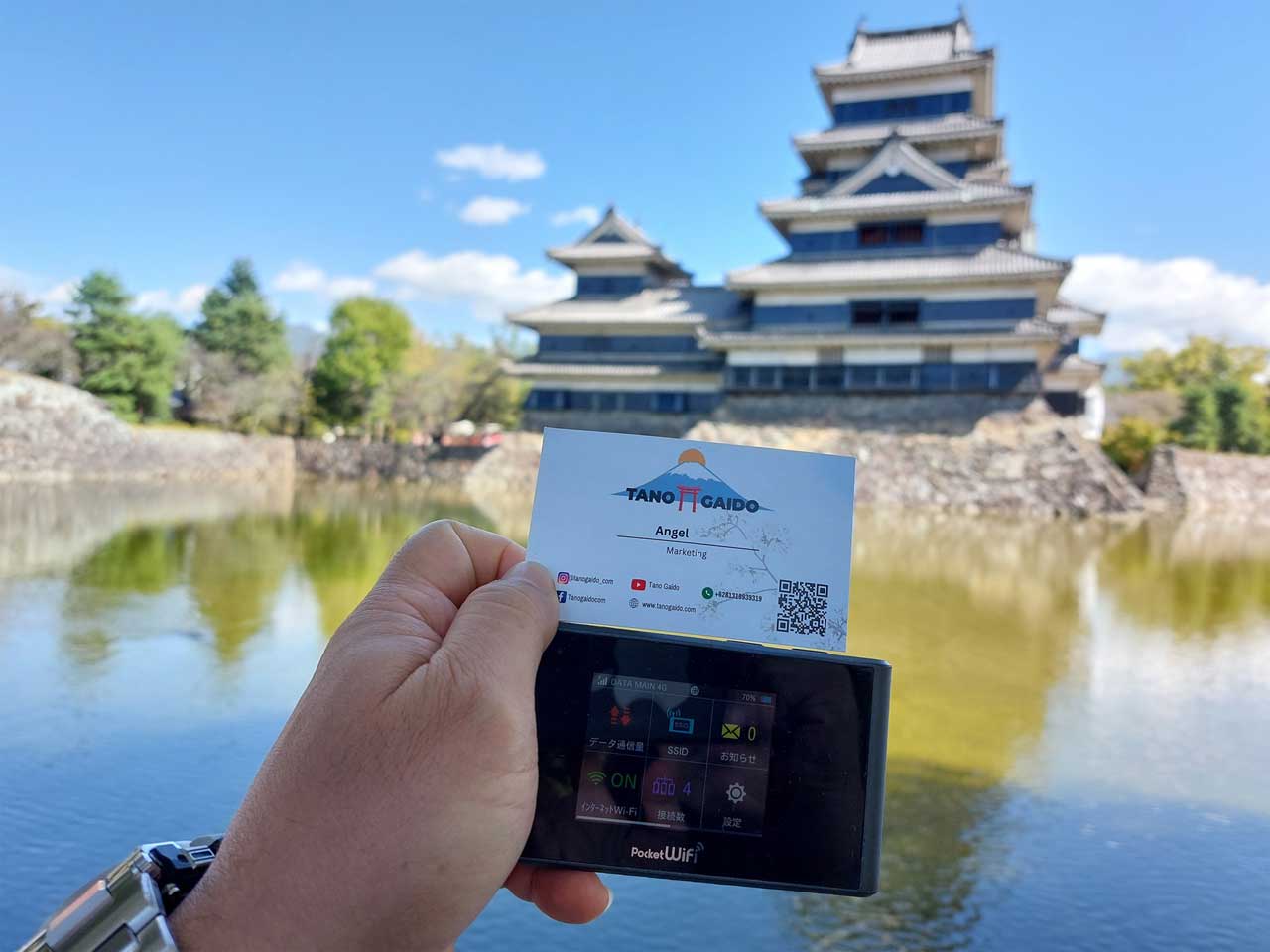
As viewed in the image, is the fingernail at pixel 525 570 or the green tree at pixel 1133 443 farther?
the green tree at pixel 1133 443

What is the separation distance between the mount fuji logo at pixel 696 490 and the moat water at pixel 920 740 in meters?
2.03

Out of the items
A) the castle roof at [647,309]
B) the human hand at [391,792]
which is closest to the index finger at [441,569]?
the human hand at [391,792]

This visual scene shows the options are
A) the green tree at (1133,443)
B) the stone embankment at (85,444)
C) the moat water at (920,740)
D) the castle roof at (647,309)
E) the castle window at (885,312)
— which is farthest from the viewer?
the green tree at (1133,443)

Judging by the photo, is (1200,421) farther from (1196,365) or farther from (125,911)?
(125,911)

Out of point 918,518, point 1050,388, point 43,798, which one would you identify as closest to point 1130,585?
point 918,518

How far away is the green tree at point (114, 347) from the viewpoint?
20.5 metres

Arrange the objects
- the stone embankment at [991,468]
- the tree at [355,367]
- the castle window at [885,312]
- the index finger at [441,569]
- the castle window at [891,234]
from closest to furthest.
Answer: the index finger at [441,569], the stone embankment at [991,468], the castle window at [885,312], the castle window at [891,234], the tree at [355,367]

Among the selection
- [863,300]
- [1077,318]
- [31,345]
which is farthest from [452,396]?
[1077,318]

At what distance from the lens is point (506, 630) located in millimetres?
654

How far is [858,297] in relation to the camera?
56.9 feet

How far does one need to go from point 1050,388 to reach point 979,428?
539cm

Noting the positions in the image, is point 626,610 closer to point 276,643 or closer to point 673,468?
point 673,468

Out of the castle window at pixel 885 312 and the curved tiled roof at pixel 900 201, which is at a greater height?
the curved tiled roof at pixel 900 201

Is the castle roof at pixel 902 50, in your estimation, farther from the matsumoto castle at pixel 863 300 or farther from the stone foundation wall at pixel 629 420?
the stone foundation wall at pixel 629 420
